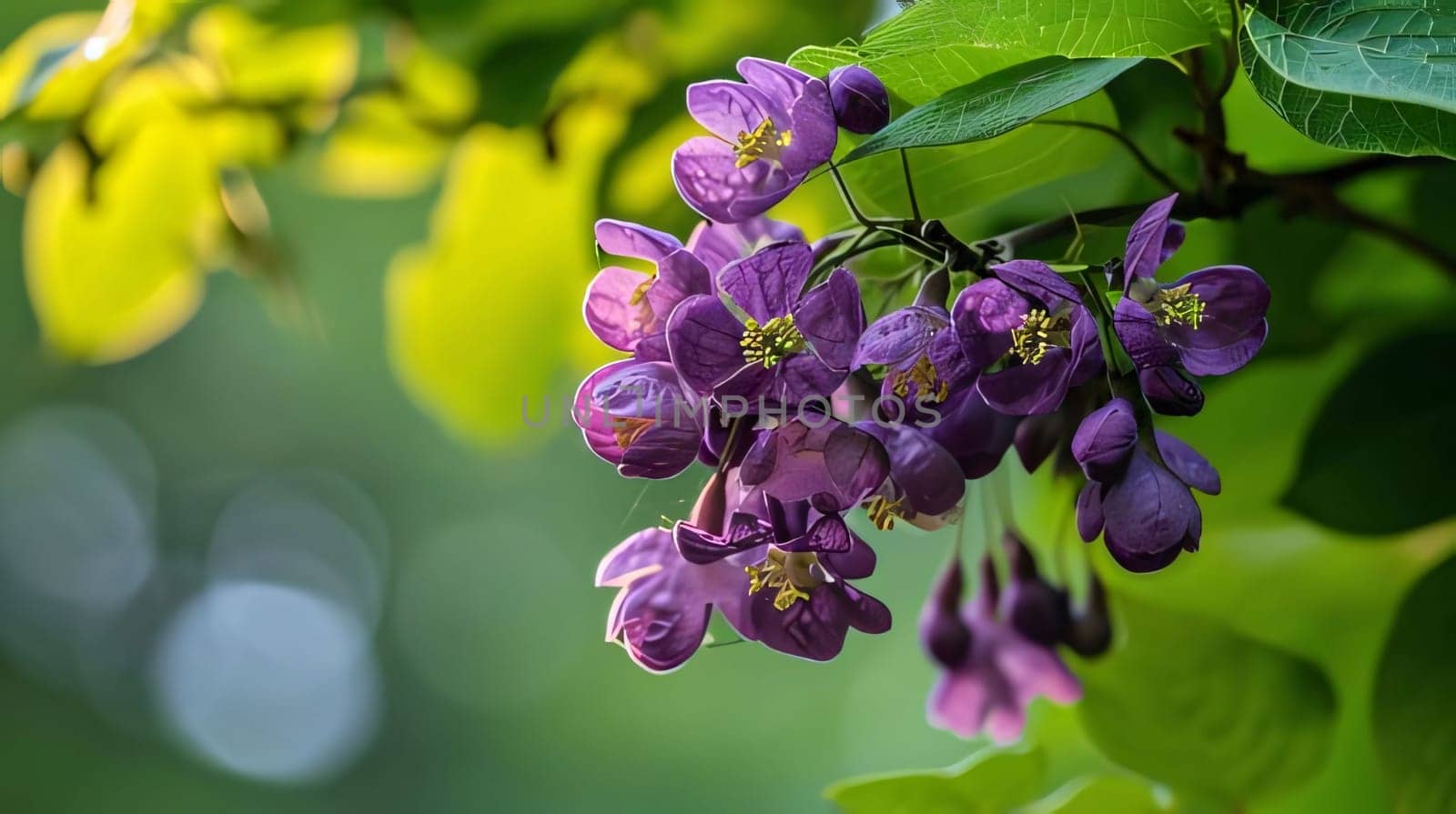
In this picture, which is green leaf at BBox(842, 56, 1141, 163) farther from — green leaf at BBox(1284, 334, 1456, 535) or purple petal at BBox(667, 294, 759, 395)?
green leaf at BBox(1284, 334, 1456, 535)

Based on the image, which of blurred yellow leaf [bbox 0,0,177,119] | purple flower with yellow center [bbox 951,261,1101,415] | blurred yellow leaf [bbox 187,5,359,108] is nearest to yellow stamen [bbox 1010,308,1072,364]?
purple flower with yellow center [bbox 951,261,1101,415]

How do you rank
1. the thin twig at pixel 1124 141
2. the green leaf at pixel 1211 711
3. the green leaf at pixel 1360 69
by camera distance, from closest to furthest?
the green leaf at pixel 1360 69
the thin twig at pixel 1124 141
the green leaf at pixel 1211 711

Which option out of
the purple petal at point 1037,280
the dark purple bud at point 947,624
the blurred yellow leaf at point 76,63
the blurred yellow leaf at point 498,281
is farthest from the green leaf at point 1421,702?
the blurred yellow leaf at point 76,63

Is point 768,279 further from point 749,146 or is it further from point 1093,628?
point 1093,628

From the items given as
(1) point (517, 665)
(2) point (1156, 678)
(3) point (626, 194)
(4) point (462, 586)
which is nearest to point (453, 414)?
(3) point (626, 194)

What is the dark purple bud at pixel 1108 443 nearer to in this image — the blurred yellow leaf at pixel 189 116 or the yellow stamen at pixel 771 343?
the yellow stamen at pixel 771 343

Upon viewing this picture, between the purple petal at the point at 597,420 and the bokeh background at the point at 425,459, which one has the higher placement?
the purple petal at the point at 597,420
